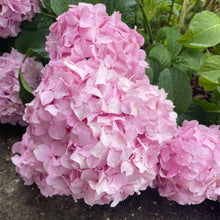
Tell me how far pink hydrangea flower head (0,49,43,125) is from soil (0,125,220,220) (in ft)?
0.66

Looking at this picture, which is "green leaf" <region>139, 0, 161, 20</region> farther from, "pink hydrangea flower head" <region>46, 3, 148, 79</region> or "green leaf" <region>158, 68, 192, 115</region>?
"pink hydrangea flower head" <region>46, 3, 148, 79</region>

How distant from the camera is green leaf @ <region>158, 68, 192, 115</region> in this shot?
0.68 meters

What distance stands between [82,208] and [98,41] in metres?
0.47

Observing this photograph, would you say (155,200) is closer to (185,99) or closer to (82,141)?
(185,99)

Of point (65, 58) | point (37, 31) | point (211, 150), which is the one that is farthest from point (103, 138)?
point (37, 31)

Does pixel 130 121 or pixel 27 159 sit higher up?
pixel 130 121

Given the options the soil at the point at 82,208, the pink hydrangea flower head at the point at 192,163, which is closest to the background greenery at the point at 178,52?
the pink hydrangea flower head at the point at 192,163

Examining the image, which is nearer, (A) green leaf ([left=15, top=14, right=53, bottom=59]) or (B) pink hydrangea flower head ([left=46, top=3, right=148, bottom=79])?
(B) pink hydrangea flower head ([left=46, top=3, right=148, bottom=79])

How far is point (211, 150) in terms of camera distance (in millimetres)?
614

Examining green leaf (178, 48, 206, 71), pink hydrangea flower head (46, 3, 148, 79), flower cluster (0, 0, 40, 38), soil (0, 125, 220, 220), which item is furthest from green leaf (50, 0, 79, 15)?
soil (0, 125, 220, 220)

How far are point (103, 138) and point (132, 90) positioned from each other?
9 cm

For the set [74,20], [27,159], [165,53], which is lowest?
[27,159]

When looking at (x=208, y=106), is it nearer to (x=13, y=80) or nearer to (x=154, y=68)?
(x=154, y=68)

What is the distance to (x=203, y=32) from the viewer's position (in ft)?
2.07
